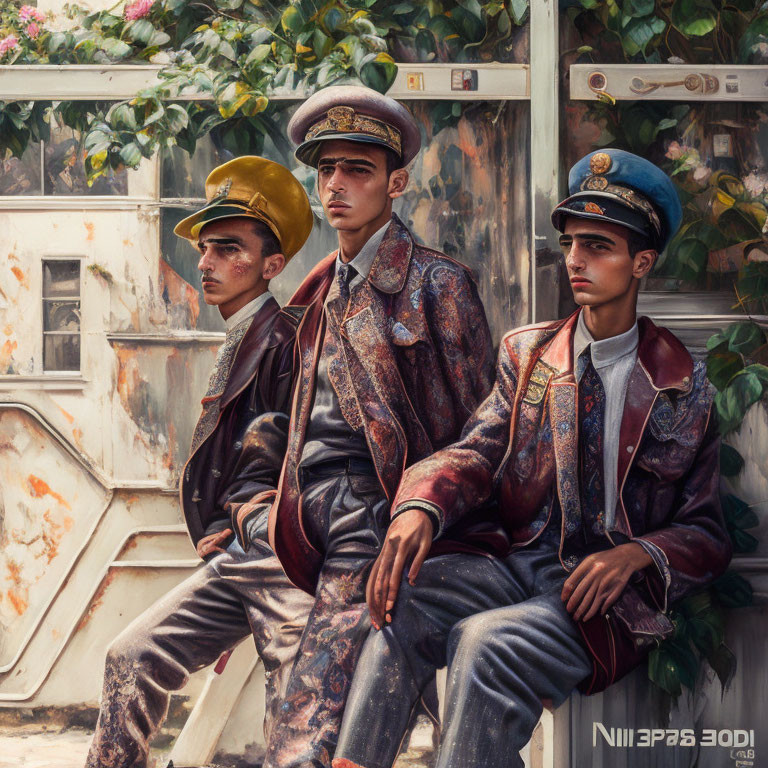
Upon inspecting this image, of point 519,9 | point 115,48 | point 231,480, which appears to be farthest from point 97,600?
point 519,9

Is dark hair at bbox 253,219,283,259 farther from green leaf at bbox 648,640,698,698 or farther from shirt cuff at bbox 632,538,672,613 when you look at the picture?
green leaf at bbox 648,640,698,698

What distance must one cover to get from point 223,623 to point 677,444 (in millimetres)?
1387

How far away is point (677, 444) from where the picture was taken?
344 centimetres

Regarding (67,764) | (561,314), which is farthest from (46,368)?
(561,314)

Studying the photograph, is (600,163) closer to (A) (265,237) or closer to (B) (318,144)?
(B) (318,144)

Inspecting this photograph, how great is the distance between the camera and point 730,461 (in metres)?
3.63

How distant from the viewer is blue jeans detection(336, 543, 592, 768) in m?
3.20

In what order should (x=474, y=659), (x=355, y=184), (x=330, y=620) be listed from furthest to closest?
(x=355, y=184)
(x=330, y=620)
(x=474, y=659)

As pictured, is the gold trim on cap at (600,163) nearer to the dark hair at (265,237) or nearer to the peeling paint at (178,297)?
the dark hair at (265,237)

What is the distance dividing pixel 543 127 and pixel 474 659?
1558 mm

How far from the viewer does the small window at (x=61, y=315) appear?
12.5 ft

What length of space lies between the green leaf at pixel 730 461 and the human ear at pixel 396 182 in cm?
118

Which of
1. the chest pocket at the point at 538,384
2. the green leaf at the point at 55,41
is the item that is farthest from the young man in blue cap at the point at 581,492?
the green leaf at the point at 55,41

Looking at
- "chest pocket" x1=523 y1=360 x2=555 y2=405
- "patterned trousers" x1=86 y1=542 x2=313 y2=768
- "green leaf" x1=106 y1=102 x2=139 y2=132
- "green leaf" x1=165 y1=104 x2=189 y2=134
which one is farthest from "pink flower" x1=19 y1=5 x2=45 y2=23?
Answer: "chest pocket" x1=523 y1=360 x2=555 y2=405
